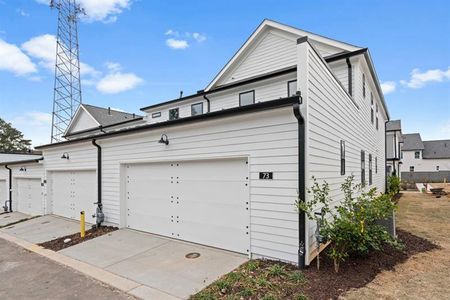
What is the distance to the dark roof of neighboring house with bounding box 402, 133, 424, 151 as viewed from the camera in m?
42.9

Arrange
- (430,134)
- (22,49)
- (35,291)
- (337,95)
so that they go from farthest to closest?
(430,134) → (22,49) → (337,95) → (35,291)

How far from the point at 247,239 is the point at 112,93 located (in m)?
24.7

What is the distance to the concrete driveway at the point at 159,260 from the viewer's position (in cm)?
477

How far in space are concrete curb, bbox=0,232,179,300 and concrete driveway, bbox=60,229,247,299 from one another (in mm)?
119

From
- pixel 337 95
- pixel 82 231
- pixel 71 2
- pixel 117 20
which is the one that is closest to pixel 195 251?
pixel 82 231

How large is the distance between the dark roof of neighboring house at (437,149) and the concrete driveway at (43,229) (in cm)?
5012

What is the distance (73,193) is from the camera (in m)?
11.3

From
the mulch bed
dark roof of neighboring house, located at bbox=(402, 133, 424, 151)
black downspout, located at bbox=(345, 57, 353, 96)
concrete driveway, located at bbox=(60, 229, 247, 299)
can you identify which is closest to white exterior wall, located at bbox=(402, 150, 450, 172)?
dark roof of neighboring house, located at bbox=(402, 133, 424, 151)

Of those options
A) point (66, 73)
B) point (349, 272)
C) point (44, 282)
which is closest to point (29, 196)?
point (44, 282)

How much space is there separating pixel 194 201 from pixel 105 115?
767 inches

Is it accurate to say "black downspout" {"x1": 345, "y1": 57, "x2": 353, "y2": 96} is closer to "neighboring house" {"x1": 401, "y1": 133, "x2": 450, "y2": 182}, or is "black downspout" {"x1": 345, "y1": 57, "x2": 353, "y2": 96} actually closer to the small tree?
"neighboring house" {"x1": 401, "y1": 133, "x2": 450, "y2": 182}

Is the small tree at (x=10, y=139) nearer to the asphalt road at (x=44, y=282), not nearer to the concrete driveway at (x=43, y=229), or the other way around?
the concrete driveway at (x=43, y=229)

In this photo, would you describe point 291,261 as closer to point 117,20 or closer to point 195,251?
point 195,251

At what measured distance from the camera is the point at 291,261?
5094 millimetres
